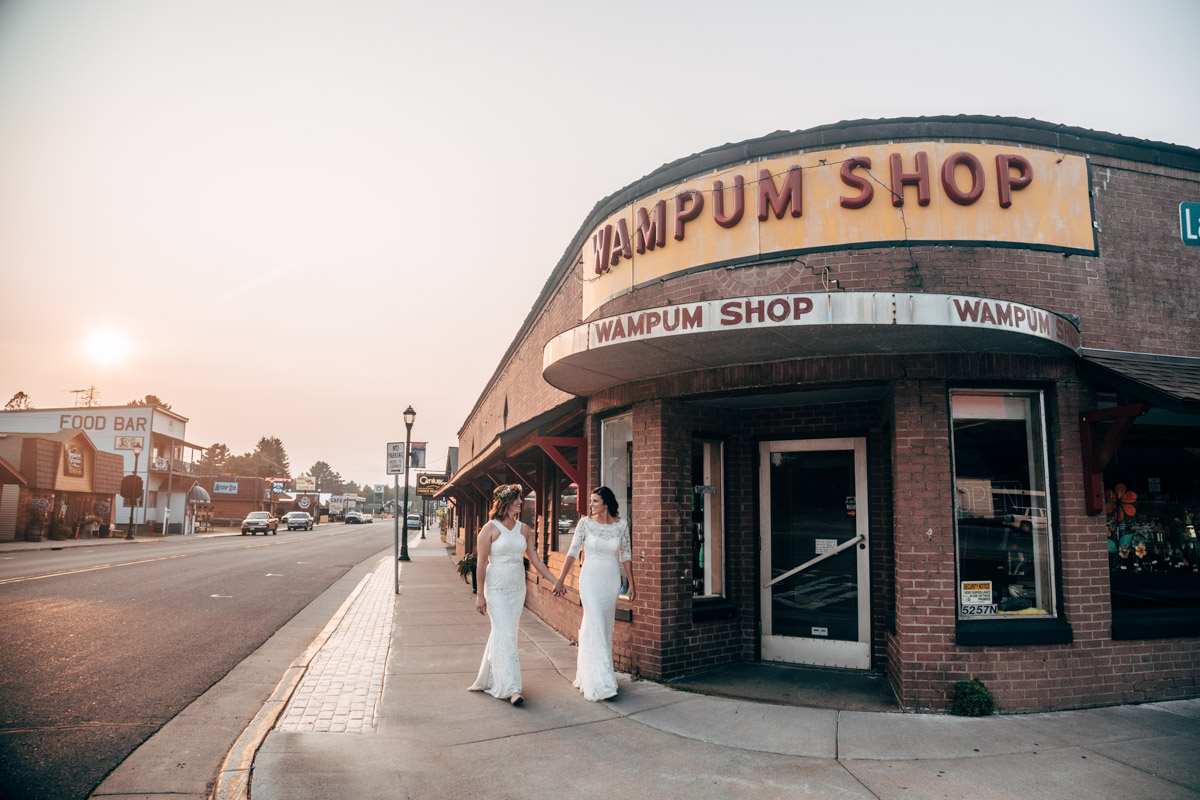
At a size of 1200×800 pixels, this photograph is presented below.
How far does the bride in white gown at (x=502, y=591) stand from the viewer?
6.30 meters

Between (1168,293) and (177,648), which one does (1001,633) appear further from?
(177,648)

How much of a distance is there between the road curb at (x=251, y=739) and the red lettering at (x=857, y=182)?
659 centimetres

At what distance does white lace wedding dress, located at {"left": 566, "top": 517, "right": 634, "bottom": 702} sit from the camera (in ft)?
20.9

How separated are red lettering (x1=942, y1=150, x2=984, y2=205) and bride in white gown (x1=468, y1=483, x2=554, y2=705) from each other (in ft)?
15.9

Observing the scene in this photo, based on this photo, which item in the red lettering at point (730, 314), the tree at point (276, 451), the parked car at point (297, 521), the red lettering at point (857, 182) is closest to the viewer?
the red lettering at point (730, 314)

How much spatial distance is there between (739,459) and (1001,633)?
3.09 metres

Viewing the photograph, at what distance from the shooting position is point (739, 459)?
26.6ft

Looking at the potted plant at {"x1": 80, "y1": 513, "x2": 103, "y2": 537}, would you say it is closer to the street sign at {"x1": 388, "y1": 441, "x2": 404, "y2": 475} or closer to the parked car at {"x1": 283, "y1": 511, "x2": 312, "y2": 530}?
the parked car at {"x1": 283, "y1": 511, "x2": 312, "y2": 530}

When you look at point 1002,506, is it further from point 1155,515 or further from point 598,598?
point 598,598

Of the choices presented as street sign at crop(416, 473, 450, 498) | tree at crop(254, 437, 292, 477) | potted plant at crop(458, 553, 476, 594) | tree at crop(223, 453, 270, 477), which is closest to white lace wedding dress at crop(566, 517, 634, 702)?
potted plant at crop(458, 553, 476, 594)

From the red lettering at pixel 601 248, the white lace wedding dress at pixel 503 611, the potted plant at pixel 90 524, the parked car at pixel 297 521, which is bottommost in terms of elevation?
the parked car at pixel 297 521

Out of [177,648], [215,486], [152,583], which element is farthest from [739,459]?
[215,486]

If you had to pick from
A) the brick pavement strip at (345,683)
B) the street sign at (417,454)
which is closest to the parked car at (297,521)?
the street sign at (417,454)

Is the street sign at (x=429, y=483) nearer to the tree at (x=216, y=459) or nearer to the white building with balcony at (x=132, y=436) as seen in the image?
the white building with balcony at (x=132, y=436)
